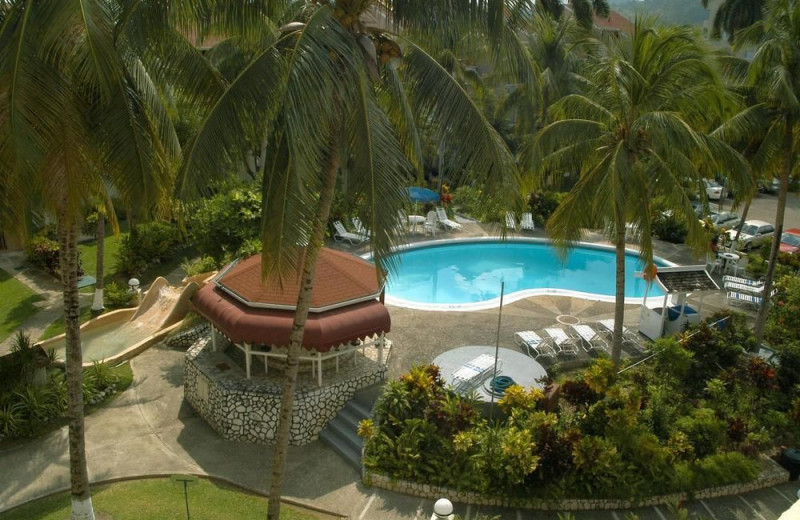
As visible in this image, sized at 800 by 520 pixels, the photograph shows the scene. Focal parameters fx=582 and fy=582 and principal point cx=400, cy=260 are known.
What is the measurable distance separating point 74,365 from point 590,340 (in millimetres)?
12567

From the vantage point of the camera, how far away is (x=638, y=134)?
12273 mm

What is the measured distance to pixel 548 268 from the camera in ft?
89.3

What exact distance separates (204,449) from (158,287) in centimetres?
805

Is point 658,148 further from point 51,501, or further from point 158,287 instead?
point 158,287

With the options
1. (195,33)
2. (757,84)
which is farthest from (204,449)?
(757,84)

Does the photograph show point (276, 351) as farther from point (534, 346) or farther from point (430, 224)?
point (430, 224)

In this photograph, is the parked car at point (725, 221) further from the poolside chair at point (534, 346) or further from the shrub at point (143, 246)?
the shrub at point (143, 246)

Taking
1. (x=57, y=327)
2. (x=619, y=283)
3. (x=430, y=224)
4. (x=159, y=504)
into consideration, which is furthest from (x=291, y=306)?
(x=430, y=224)

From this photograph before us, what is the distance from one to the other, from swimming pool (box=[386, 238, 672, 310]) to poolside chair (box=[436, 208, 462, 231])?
1.24 metres

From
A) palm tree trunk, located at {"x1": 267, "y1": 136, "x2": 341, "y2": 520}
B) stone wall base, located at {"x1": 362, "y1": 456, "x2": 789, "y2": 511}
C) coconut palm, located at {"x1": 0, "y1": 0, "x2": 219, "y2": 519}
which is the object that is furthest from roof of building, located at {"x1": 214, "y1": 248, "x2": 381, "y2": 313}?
coconut palm, located at {"x1": 0, "y1": 0, "x2": 219, "y2": 519}

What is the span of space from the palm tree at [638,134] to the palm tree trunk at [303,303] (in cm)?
625

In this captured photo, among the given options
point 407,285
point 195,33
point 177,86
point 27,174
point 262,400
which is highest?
point 195,33

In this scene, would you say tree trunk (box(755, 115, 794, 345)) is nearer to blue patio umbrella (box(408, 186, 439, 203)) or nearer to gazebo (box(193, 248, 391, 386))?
gazebo (box(193, 248, 391, 386))

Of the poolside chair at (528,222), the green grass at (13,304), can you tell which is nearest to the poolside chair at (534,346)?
the poolside chair at (528,222)
